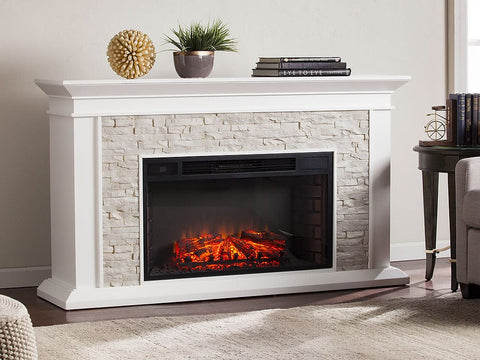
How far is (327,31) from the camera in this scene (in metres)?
4.71

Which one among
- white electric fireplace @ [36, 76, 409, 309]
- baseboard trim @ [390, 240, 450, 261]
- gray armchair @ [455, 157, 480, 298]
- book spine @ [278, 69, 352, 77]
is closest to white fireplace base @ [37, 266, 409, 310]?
white electric fireplace @ [36, 76, 409, 309]

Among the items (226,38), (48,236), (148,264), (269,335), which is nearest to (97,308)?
(148,264)

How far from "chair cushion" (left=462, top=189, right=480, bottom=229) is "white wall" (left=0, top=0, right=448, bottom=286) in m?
1.14

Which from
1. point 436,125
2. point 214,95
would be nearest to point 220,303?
point 214,95

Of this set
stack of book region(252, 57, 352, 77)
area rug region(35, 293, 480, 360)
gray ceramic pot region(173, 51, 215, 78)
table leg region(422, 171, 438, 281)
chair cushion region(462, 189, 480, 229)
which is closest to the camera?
area rug region(35, 293, 480, 360)

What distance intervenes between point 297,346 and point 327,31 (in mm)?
2066

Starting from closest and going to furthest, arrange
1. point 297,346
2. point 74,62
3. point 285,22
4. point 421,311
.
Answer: point 297,346, point 421,311, point 74,62, point 285,22

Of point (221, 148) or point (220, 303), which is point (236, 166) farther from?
point (220, 303)

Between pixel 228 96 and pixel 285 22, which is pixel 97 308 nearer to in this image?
pixel 228 96

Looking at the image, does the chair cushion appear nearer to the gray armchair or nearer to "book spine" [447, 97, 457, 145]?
the gray armchair

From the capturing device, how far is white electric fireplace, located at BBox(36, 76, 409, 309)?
12.8 ft

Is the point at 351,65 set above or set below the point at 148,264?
above

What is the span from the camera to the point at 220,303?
3996mm

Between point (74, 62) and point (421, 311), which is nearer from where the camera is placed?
point (421, 311)
